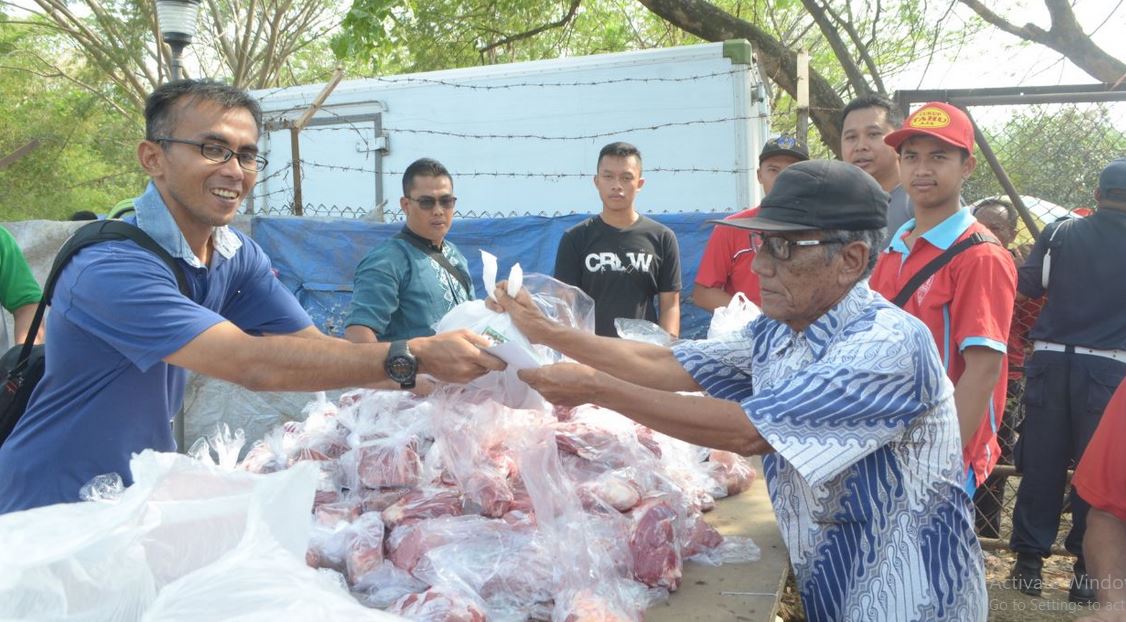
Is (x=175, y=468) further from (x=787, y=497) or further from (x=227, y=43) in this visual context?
(x=227, y=43)

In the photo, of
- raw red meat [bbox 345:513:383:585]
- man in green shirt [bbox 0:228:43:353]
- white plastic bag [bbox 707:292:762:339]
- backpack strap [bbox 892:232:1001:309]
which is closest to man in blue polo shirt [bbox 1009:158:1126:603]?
backpack strap [bbox 892:232:1001:309]

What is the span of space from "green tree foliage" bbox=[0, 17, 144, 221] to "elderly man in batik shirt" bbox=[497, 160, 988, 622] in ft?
77.2

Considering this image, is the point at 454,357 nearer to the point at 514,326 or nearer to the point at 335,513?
the point at 514,326

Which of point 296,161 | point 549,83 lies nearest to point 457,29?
point 549,83

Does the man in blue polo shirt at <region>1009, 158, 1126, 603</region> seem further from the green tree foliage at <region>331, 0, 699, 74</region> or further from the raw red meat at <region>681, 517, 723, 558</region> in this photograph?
the green tree foliage at <region>331, 0, 699, 74</region>

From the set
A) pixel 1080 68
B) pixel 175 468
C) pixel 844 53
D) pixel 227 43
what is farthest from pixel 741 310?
pixel 227 43

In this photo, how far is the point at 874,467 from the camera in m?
1.88

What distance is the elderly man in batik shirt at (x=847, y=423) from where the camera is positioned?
1.80 meters

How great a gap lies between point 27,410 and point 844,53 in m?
10.3

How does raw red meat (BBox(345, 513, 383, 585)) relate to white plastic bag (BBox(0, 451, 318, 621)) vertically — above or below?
below

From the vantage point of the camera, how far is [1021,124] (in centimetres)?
512

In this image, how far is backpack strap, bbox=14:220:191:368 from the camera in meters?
2.07

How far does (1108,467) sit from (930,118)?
1600mm

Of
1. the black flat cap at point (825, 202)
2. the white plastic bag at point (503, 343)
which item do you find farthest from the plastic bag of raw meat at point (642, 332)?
the black flat cap at point (825, 202)
